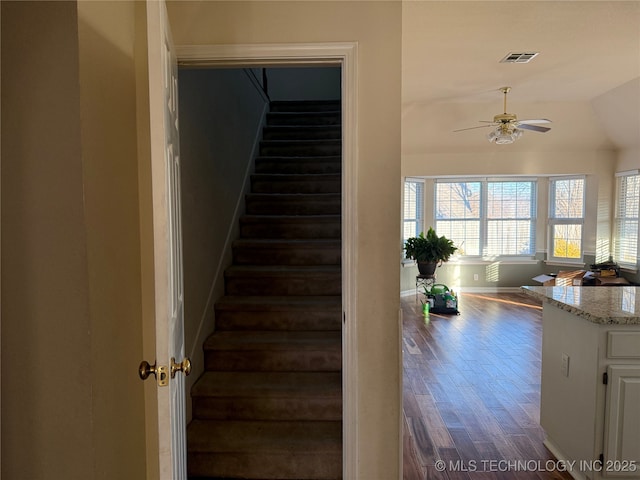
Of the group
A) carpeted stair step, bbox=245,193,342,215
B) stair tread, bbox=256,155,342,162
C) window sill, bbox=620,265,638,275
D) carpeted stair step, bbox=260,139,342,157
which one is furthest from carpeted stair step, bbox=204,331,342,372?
window sill, bbox=620,265,638,275

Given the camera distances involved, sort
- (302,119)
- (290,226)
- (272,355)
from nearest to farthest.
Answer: (272,355) → (290,226) → (302,119)

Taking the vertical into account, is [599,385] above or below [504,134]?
below

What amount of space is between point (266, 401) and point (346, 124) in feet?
5.25

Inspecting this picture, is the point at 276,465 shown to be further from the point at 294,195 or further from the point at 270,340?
the point at 294,195

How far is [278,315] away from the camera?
9.09ft

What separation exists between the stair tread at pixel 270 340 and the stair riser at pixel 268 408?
1.12ft

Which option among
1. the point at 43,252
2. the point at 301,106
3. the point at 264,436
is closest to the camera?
the point at 43,252

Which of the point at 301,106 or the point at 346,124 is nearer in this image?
the point at 346,124

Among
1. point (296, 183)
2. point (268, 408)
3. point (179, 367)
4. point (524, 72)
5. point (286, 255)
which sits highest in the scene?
point (524, 72)

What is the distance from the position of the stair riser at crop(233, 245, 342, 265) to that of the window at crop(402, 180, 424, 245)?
171 inches

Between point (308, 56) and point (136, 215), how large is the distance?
3.49 feet

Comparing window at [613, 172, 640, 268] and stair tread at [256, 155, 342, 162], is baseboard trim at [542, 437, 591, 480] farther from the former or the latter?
window at [613, 172, 640, 268]

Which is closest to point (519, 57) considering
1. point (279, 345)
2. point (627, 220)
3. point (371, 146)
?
point (371, 146)

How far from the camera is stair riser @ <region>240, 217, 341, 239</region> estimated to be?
3.43 metres
